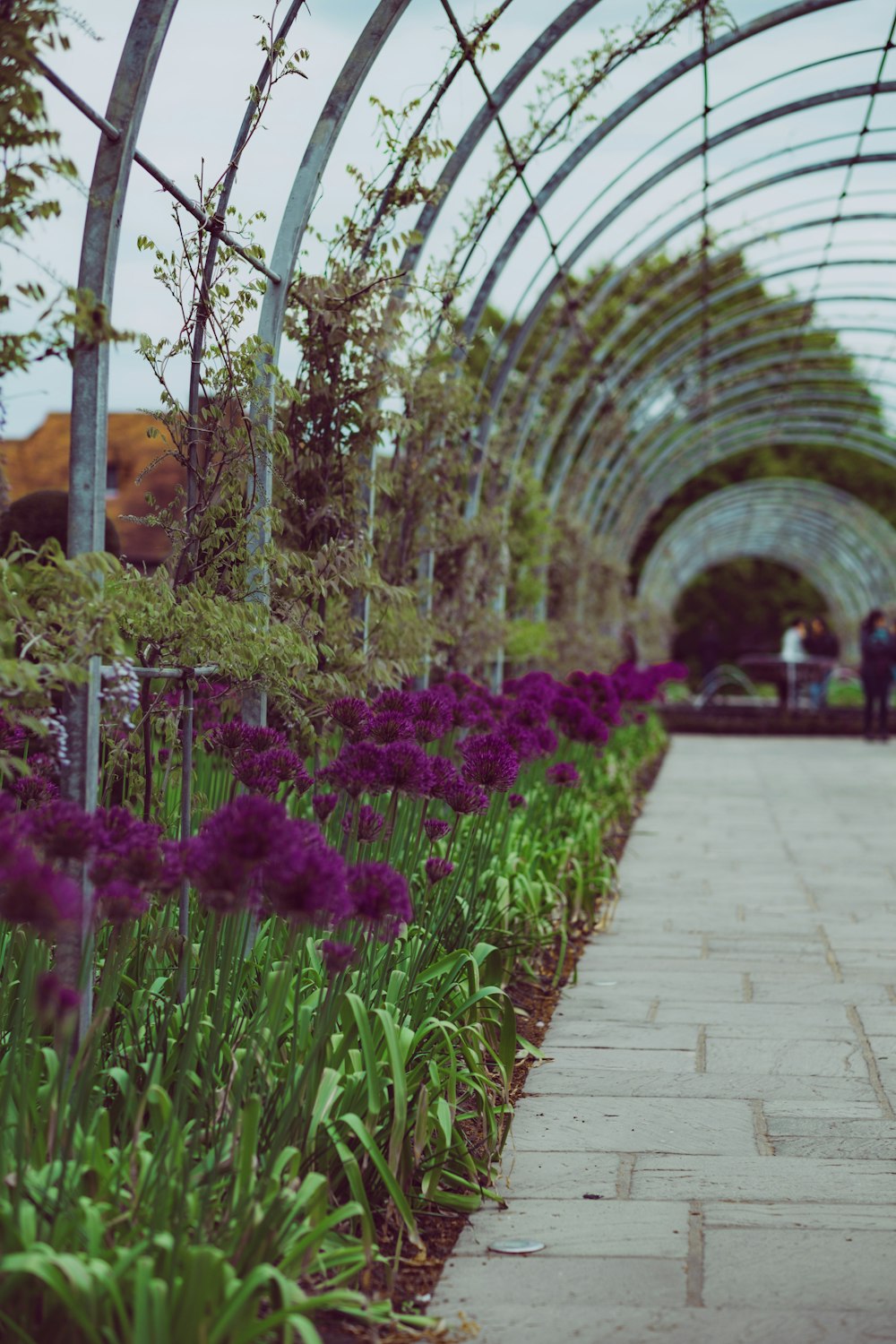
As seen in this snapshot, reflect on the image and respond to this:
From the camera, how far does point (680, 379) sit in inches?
656

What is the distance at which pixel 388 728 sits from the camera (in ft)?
11.1

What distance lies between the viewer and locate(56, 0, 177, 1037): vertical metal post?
287 centimetres

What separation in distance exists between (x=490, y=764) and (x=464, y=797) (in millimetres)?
251

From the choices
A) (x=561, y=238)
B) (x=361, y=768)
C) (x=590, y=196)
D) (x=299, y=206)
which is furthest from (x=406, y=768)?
(x=590, y=196)

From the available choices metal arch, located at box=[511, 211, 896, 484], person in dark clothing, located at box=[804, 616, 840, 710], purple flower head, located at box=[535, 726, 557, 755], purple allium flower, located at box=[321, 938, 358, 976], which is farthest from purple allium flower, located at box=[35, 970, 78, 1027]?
person in dark clothing, located at box=[804, 616, 840, 710]

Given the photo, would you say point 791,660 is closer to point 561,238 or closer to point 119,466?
point 119,466

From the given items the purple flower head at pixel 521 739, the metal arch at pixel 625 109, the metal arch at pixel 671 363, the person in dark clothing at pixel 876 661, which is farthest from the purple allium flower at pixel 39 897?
the person in dark clothing at pixel 876 661

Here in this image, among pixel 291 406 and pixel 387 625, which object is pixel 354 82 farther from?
pixel 387 625

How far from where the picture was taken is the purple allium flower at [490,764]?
357 centimetres

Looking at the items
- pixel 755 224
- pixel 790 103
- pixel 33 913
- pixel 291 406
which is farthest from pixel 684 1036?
pixel 755 224

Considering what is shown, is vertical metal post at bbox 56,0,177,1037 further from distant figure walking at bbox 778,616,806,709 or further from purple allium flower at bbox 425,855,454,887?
distant figure walking at bbox 778,616,806,709

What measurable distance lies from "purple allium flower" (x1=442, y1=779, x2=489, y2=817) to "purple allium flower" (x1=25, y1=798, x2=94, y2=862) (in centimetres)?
123

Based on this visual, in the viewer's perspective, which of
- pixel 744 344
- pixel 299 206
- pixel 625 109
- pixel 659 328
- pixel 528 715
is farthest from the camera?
pixel 744 344

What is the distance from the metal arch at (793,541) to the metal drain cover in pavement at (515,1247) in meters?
24.8
